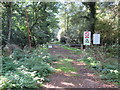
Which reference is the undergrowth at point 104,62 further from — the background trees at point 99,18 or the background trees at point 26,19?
the background trees at point 26,19

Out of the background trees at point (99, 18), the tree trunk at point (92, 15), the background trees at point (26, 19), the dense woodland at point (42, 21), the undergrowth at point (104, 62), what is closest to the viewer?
the undergrowth at point (104, 62)

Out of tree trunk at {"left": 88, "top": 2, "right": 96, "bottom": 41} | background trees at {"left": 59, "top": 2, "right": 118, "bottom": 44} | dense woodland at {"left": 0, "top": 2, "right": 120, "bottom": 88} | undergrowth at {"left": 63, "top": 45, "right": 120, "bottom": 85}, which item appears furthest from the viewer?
tree trunk at {"left": 88, "top": 2, "right": 96, "bottom": 41}

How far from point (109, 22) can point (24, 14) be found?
7431 millimetres

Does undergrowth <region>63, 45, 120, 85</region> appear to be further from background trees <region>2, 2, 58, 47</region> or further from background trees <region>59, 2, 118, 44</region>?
background trees <region>2, 2, 58, 47</region>

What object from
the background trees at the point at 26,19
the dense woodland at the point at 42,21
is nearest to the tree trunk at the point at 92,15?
the dense woodland at the point at 42,21

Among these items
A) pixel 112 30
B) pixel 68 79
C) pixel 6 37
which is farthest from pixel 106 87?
pixel 6 37

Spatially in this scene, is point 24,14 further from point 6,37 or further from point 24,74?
point 24,74

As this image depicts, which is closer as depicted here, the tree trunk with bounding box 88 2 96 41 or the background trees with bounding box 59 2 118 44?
the background trees with bounding box 59 2 118 44

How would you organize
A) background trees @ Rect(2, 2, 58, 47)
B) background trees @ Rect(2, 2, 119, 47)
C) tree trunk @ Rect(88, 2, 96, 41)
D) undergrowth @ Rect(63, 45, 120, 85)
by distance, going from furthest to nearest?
tree trunk @ Rect(88, 2, 96, 41) < background trees @ Rect(2, 2, 119, 47) < background trees @ Rect(2, 2, 58, 47) < undergrowth @ Rect(63, 45, 120, 85)

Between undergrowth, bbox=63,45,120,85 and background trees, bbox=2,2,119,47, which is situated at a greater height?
background trees, bbox=2,2,119,47

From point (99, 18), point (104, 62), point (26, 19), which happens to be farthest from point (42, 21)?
point (104, 62)

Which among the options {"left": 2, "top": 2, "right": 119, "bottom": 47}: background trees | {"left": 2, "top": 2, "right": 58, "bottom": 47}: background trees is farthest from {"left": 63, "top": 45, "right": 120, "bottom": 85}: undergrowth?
{"left": 2, "top": 2, "right": 58, "bottom": 47}: background trees

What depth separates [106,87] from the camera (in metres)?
3.24

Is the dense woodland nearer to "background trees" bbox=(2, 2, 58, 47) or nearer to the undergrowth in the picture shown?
"background trees" bbox=(2, 2, 58, 47)
